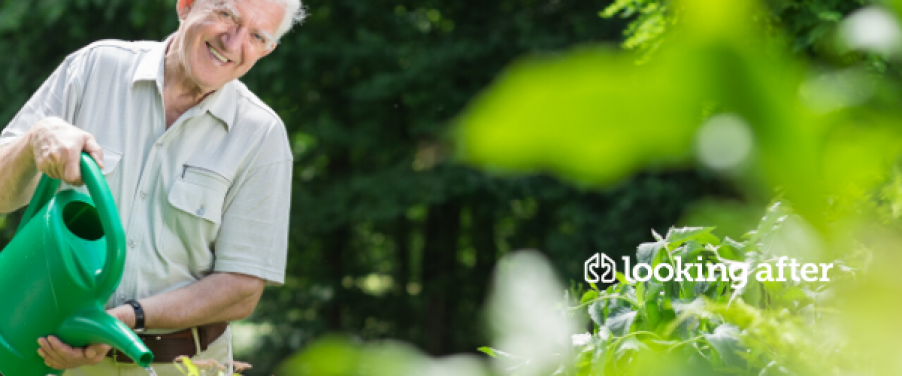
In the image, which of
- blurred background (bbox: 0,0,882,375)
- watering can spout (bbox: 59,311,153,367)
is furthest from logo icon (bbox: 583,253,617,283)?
blurred background (bbox: 0,0,882,375)

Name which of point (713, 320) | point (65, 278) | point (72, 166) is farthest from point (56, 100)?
point (713, 320)

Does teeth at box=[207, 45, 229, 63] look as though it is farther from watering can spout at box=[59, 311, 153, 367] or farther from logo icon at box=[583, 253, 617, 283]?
logo icon at box=[583, 253, 617, 283]

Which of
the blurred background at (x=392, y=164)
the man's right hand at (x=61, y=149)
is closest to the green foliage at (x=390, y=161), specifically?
the blurred background at (x=392, y=164)

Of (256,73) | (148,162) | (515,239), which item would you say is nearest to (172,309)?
(148,162)

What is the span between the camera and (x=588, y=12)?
20.6ft

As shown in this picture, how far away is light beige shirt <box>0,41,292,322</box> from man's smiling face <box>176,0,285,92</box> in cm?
7

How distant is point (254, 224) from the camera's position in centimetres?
187

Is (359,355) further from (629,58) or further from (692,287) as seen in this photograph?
(692,287)

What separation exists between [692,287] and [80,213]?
1101mm

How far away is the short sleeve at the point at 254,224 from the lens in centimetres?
185

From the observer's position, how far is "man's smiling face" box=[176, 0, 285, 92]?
1.77 meters

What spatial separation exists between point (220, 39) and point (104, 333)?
2.33 ft

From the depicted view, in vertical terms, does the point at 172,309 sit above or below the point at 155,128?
below

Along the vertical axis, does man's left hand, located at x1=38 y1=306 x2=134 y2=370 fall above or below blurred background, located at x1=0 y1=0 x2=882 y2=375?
below
